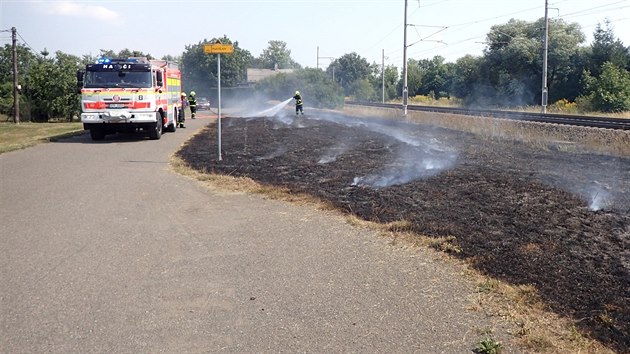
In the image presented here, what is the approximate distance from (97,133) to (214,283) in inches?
704

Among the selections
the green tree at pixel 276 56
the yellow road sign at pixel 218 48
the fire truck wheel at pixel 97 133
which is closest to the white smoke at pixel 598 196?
the yellow road sign at pixel 218 48

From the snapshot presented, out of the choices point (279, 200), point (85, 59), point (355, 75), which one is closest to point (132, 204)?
point (279, 200)

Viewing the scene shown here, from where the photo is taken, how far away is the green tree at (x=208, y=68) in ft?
304

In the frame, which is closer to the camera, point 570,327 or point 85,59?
point 570,327

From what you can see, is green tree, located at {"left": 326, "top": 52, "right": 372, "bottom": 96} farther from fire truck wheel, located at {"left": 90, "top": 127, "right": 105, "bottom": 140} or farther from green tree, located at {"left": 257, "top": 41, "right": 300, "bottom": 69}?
fire truck wheel, located at {"left": 90, "top": 127, "right": 105, "bottom": 140}

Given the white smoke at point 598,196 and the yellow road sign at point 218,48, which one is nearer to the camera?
the white smoke at point 598,196

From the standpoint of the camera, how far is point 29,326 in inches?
191

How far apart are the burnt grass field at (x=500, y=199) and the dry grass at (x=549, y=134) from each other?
122 cm

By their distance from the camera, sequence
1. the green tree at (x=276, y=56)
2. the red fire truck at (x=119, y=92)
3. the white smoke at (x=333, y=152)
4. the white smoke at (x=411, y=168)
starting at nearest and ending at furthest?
1. the white smoke at (x=411, y=168)
2. the white smoke at (x=333, y=152)
3. the red fire truck at (x=119, y=92)
4. the green tree at (x=276, y=56)

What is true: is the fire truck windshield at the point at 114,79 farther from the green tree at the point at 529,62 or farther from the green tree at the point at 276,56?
the green tree at the point at 276,56

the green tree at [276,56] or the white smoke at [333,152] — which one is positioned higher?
the green tree at [276,56]

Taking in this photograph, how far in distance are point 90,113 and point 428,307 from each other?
18.3 meters

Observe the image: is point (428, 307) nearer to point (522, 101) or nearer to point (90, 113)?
point (90, 113)

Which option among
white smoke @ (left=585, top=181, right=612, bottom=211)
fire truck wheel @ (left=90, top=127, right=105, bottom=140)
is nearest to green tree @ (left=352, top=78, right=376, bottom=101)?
fire truck wheel @ (left=90, top=127, right=105, bottom=140)
